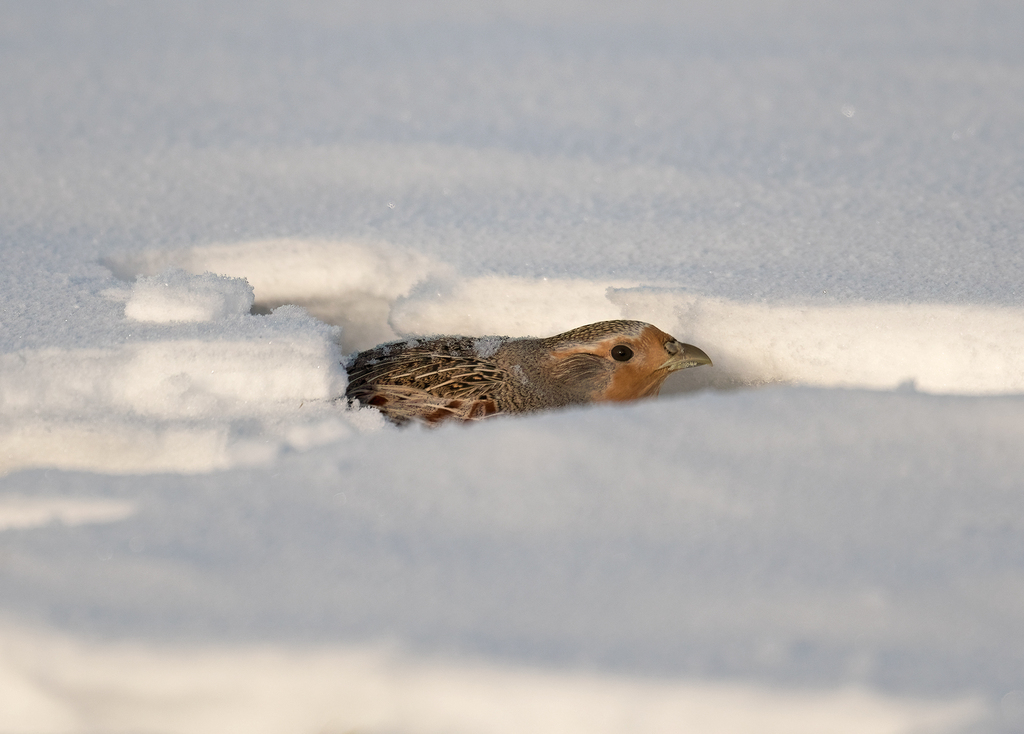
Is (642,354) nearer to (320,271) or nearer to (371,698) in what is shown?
(320,271)

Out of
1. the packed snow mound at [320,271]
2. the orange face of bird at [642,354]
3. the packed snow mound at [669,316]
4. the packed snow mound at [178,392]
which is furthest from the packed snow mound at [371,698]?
the packed snow mound at [320,271]

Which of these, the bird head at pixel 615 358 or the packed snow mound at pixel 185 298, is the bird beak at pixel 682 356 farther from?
the packed snow mound at pixel 185 298

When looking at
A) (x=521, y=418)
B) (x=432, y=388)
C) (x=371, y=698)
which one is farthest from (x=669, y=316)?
(x=371, y=698)

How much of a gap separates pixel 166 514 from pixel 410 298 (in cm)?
148

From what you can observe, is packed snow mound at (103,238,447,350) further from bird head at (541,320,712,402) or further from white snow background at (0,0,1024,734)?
bird head at (541,320,712,402)

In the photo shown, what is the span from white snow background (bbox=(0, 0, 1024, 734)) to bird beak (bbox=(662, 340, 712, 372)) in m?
0.16

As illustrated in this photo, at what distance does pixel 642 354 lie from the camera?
2.95 m

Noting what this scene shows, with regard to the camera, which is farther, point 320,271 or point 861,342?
point 320,271

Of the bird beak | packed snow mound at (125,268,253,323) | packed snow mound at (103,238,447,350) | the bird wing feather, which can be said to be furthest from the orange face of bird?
packed snow mound at (125,268,253,323)

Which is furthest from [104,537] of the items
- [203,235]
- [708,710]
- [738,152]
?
[738,152]

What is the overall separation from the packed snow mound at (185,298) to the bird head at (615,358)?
981 mm

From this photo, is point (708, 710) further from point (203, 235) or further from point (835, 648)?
point (203, 235)

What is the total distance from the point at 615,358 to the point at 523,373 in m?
0.29

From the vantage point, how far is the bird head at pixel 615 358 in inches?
116
